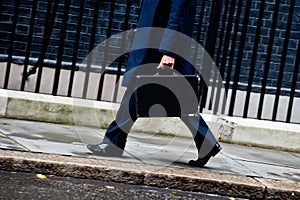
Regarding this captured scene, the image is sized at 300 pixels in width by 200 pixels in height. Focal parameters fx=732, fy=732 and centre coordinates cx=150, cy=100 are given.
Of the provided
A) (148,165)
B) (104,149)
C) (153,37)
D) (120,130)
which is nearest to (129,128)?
(120,130)

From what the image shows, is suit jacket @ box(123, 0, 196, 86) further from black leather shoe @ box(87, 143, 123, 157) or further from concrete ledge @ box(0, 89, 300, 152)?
concrete ledge @ box(0, 89, 300, 152)

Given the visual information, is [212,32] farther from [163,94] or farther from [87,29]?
[87,29]

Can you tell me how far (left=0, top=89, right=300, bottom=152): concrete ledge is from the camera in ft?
24.6

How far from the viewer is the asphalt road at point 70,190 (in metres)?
4.78

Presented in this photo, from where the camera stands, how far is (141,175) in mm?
5430

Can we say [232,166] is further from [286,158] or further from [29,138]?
[29,138]

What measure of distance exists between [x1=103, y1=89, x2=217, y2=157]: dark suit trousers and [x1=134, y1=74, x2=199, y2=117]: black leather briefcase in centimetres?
Answer: 17

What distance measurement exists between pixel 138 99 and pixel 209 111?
8.23 ft

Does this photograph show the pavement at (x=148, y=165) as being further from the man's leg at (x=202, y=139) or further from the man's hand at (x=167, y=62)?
the man's hand at (x=167, y=62)

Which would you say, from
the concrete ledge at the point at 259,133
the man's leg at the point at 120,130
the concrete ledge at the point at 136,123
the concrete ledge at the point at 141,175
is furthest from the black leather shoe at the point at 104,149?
the concrete ledge at the point at 259,133

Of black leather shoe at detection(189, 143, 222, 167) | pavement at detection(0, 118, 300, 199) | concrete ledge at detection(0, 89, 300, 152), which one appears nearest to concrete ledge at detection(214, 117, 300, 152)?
concrete ledge at detection(0, 89, 300, 152)

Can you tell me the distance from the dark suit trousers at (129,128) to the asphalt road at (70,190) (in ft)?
2.01

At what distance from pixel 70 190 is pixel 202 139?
1411 mm

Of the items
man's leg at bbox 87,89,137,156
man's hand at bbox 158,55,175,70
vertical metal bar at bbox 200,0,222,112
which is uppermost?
vertical metal bar at bbox 200,0,222,112
